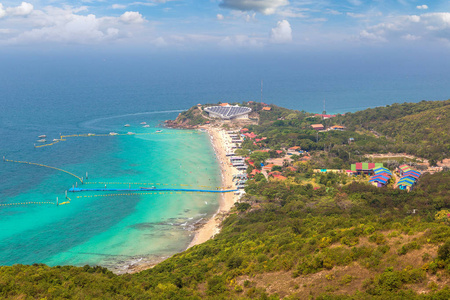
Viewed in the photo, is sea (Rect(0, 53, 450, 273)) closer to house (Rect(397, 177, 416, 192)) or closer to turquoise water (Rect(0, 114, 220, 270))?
turquoise water (Rect(0, 114, 220, 270))

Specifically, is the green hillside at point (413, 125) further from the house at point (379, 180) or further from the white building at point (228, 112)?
the white building at point (228, 112)

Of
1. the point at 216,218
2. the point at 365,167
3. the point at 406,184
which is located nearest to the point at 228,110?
the point at 365,167

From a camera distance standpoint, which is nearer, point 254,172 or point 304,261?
point 304,261

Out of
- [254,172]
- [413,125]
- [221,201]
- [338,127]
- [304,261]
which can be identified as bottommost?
[221,201]

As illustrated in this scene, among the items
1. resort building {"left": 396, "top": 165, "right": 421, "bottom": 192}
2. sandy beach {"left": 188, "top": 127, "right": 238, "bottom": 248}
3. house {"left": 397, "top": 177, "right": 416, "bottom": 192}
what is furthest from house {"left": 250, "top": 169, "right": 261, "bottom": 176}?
house {"left": 397, "top": 177, "right": 416, "bottom": 192}

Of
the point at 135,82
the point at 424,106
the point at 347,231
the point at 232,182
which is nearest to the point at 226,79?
the point at 135,82

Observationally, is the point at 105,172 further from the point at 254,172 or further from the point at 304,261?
the point at 304,261
